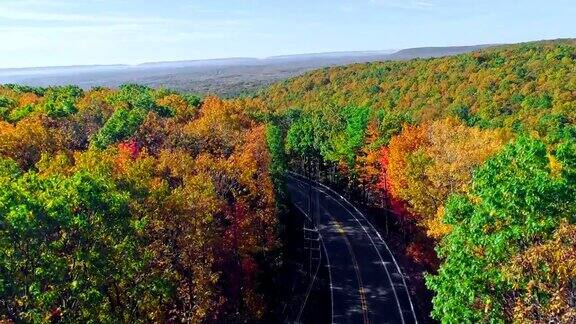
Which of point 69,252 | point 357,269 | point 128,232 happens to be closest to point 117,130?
point 357,269

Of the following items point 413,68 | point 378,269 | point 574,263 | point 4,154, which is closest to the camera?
point 574,263

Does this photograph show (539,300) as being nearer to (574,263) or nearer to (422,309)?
(574,263)

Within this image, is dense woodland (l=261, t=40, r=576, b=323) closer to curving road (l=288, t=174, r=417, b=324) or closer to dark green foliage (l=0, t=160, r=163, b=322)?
curving road (l=288, t=174, r=417, b=324)

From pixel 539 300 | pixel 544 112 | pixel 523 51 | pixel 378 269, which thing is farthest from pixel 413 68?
pixel 539 300

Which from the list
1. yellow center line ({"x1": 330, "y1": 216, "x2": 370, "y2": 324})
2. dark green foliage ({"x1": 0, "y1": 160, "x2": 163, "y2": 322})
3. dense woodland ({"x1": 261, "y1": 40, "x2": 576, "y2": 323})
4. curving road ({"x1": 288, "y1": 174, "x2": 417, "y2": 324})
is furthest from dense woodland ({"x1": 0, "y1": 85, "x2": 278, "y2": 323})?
dense woodland ({"x1": 261, "y1": 40, "x2": 576, "y2": 323})

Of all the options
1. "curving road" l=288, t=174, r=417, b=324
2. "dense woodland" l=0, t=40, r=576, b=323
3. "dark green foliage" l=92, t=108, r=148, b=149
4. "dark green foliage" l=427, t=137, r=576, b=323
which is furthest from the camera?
"dark green foliage" l=92, t=108, r=148, b=149

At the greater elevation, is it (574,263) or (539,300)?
(574,263)
